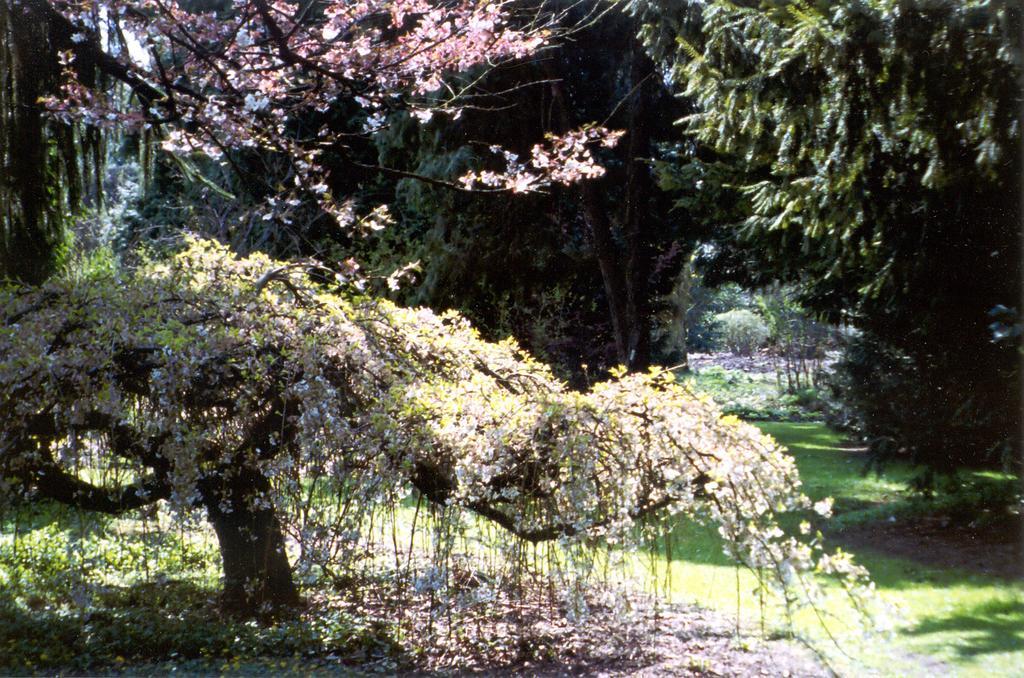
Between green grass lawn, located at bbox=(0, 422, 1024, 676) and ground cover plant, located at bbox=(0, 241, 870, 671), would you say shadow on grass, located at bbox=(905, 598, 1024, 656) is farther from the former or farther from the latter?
ground cover plant, located at bbox=(0, 241, 870, 671)

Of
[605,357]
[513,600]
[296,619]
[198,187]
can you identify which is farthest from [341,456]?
[198,187]

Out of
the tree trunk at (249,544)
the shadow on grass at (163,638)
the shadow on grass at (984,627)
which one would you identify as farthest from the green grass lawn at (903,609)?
the tree trunk at (249,544)

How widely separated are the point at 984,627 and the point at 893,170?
Answer: 3263mm

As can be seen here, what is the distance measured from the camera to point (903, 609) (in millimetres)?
3609

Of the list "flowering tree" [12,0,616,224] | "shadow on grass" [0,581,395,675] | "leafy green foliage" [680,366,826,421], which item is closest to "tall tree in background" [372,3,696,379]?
"flowering tree" [12,0,616,224]

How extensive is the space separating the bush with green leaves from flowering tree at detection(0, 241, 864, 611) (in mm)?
27582

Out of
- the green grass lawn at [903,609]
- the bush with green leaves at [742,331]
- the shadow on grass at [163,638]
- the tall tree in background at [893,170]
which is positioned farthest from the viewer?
the bush with green leaves at [742,331]

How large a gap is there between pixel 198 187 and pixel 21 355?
10.6 m

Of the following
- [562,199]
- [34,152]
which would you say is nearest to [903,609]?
[34,152]

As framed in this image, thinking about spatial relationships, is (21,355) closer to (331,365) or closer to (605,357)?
(331,365)

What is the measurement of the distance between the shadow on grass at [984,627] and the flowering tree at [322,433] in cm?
214

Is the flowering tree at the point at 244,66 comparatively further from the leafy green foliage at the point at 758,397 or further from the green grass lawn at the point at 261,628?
the leafy green foliage at the point at 758,397

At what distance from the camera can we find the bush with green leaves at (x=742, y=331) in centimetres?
3206

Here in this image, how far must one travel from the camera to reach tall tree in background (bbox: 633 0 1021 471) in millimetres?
4926
